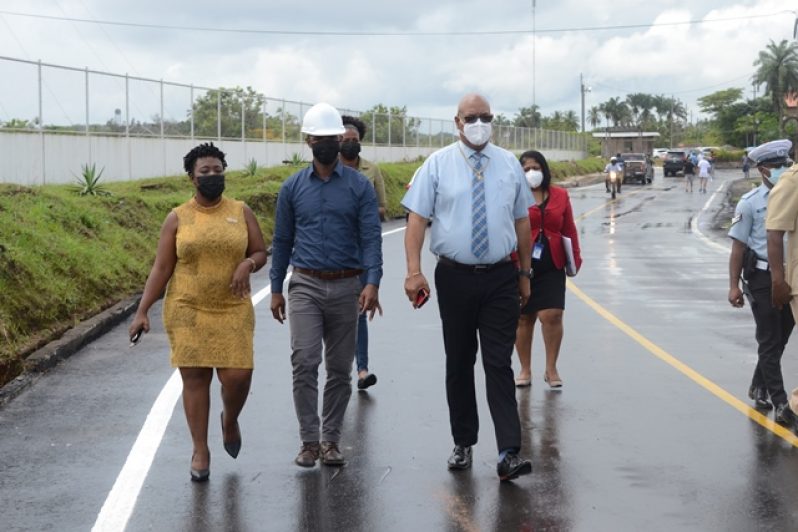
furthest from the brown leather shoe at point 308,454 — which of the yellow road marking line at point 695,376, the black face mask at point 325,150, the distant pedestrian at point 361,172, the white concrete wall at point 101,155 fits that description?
the white concrete wall at point 101,155

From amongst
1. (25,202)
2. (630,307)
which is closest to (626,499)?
(630,307)

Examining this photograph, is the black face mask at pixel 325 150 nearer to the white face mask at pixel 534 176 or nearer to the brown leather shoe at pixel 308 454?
the brown leather shoe at pixel 308 454

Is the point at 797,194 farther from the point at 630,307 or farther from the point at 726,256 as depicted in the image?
the point at 726,256

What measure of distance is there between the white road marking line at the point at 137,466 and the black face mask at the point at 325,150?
199 centimetres

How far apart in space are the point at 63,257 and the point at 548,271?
6733 mm

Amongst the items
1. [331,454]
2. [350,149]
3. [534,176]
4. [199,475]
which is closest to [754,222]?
[534,176]

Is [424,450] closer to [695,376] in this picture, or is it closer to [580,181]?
[695,376]

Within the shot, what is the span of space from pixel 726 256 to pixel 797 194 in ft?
48.9

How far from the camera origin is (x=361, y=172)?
895 centimetres

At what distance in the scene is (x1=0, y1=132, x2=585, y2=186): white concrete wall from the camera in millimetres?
24109

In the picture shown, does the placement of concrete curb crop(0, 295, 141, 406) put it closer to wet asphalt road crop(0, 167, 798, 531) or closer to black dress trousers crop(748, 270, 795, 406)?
wet asphalt road crop(0, 167, 798, 531)

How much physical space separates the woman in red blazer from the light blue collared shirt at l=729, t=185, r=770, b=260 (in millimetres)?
1343

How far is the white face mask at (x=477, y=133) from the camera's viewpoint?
689cm

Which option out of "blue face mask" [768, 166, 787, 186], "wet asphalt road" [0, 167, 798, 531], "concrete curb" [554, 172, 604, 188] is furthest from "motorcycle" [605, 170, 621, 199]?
"blue face mask" [768, 166, 787, 186]
